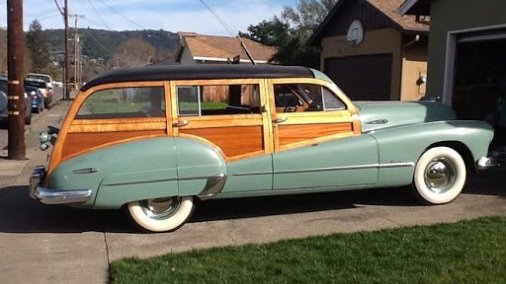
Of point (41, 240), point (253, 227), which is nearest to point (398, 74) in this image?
point (253, 227)

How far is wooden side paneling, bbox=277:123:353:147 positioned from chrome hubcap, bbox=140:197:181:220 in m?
1.28

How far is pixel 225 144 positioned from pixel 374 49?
49.6 feet

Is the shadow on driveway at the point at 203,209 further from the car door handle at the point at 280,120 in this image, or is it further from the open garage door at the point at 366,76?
the open garage door at the point at 366,76

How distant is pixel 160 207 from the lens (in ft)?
21.3

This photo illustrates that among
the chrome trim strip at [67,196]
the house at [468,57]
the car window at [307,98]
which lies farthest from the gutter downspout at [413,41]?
the chrome trim strip at [67,196]

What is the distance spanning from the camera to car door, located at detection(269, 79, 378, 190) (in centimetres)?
673

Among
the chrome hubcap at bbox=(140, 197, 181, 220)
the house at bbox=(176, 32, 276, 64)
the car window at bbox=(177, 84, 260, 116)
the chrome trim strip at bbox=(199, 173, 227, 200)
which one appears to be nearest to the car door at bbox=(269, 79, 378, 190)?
the car window at bbox=(177, 84, 260, 116)

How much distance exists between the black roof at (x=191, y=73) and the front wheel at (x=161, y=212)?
1262 mm

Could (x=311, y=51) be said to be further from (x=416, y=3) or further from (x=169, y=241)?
(x=169, y=241)

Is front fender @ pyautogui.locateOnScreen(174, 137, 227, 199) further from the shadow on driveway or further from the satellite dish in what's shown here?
the satellite dish

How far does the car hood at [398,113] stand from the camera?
7277 millimetres

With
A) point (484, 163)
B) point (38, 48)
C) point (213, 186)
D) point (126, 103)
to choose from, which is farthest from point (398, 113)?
point (38, 48)

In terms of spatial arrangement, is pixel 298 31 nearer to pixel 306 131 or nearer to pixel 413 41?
pixel 413 41

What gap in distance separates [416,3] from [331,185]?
6.30 m
